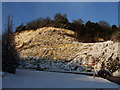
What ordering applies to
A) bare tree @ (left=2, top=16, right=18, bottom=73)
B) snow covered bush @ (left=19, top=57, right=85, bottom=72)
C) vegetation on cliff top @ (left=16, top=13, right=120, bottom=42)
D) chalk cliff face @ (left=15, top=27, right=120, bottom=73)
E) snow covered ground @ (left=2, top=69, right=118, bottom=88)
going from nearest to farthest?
snow covered ground @ (left=2, top=69, right=118, bottom=88) < bare tree @ (left=2, top=16, right=18, bottom=73) < chalk cliff face @ (left=15, top=27, right=120, bottom=73) < snow covered bush @ (left=19, top=57, right=85, bottom=72) < vegetation on cliff top @ (left=16, top=13, right=120, bottom=42)

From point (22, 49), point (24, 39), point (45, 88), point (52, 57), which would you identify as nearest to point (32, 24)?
point (24, 39)

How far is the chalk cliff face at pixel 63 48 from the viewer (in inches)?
730

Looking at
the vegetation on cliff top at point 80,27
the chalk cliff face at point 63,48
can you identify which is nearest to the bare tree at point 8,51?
the chalk cliff face at point 63,48

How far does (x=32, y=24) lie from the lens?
108ft

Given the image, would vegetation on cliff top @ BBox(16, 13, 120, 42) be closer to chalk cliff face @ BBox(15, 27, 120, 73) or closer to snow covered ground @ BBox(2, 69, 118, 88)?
chalk cliff face @ BBox(15, 27, 120, 73)

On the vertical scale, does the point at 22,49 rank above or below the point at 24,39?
below

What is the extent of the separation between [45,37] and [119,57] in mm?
14835

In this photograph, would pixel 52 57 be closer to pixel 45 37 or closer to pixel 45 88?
pixel 45 37

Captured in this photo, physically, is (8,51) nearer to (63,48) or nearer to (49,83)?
(49,83)

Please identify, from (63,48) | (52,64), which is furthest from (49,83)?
(63,48)

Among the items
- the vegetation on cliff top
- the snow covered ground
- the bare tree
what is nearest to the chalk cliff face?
the vegetation on cliff top

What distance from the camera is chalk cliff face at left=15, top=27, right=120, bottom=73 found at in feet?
60.8

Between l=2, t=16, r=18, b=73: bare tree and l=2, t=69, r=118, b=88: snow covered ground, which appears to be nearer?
l=2, t=69, r=118, b=88: snow covered ground

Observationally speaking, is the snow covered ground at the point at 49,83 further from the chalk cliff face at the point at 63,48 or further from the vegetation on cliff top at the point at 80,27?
the vegetation on cliff top at the point at 80,27
